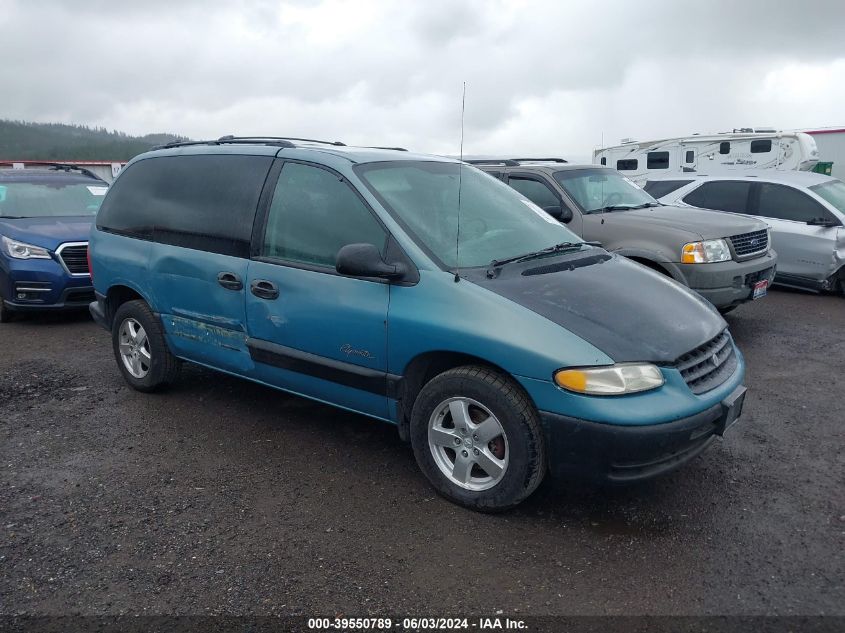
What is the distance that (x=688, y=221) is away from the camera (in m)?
6.73

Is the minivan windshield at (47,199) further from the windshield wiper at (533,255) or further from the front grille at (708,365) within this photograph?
the front grille at (708,365)

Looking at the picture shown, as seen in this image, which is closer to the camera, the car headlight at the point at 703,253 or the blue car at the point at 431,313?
the blue car at the point at 431,313

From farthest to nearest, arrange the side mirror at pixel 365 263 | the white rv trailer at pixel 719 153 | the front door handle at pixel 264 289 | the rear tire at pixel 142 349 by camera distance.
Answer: the white rv trailer at pixel 719 153 → the rear tire at pixel 142 349 → the front door handle at pixel 264 289 → the side mirror at pixel 365 263

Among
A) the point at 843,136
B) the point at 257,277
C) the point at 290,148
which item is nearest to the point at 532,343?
the point at 257,277

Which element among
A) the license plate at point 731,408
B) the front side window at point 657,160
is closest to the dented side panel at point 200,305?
the license plate at point 731,408

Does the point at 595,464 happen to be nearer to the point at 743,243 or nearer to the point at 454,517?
the point at 454,517

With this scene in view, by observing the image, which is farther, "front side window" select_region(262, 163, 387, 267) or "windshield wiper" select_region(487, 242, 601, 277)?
"front side window" select_region(262, 163, 387, 267)

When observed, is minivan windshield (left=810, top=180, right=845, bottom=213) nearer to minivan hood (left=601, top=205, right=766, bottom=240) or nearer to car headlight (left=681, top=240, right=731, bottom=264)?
minivan hood (left=601, top=205, right=766, bottom=240)

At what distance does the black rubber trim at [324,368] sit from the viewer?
12.0ft

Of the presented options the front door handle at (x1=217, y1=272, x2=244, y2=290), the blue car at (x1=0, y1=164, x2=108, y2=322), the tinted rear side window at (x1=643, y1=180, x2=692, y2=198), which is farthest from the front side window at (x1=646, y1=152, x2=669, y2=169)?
the front door handle at (x1=217, y1=272, x2=244, y2=290)

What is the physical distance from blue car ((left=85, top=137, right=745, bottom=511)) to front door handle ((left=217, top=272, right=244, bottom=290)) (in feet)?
0.04

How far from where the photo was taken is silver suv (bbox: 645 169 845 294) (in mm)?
8523

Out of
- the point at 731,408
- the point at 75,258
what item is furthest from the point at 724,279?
the point at 75,258

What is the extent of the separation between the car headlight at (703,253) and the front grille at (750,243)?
26 cm
